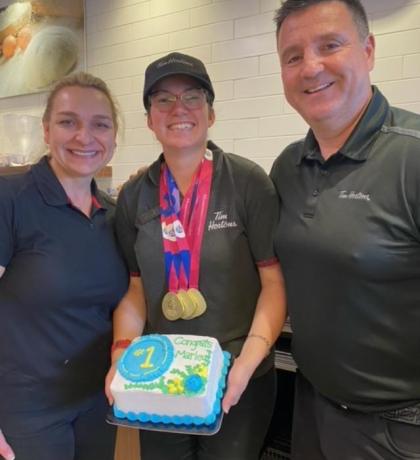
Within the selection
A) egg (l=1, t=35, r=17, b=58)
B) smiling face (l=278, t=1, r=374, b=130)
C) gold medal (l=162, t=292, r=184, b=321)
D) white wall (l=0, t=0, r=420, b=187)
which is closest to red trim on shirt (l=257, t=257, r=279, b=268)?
gold medal (l=162, t=292, r=184, b=321)

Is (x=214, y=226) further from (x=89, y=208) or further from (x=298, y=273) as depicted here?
(x=89, y=208)

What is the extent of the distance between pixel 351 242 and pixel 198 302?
1.40ft

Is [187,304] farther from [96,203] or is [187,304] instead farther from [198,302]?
[96,203]

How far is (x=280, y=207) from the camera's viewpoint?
111 centimetres

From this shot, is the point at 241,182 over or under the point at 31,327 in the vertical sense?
over

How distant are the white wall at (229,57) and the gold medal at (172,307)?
1.40m

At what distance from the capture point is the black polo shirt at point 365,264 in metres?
0.87

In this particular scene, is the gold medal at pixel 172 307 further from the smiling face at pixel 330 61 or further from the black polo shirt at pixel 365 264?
the smiling face at pixel 330 61

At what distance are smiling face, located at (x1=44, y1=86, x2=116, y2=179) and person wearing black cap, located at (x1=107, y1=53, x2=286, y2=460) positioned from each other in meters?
0.23

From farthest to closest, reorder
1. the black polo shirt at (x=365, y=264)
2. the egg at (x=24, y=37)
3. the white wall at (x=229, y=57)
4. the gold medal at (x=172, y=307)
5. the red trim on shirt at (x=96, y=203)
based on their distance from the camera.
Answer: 1. the egg at (x=24, y=37)
2. the white wall at (x=229, y=57)
3. the red trim on shirt at (x=96, y=203)
4. the gold medal at (x=172, y=307)
5. the black polo shirt at (x=365, y=264)

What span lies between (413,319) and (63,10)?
2979mm

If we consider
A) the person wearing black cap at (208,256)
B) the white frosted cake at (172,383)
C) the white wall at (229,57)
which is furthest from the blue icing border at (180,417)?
the white wall at (229,57)

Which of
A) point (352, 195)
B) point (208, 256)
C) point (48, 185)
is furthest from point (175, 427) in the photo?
point (48, 185)

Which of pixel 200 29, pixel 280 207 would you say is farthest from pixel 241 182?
pixel 200 29
